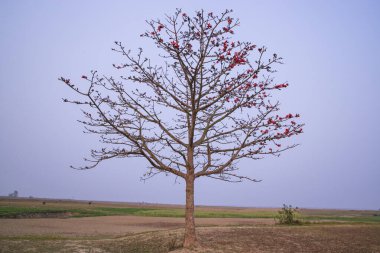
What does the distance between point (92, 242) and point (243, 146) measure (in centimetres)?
961

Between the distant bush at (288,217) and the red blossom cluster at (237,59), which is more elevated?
the red blossom cluster at (237,59)

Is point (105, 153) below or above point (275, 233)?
above

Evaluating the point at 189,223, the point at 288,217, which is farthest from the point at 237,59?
the point at 288,217

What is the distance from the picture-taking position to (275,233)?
20.6 metres

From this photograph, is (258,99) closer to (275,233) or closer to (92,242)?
(275,233)

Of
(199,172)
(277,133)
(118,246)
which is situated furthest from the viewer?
(118,246)

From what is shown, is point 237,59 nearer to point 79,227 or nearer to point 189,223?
point 189,223

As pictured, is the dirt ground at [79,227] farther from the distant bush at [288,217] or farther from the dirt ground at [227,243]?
the dirt ground at [227,243]

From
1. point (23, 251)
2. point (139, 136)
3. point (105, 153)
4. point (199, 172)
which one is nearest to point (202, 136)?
point (199, 172)

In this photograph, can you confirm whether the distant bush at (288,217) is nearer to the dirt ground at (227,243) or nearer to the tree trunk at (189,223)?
the dirt ground at (227,243)

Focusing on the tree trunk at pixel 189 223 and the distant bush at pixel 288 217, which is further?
the distant bush at pixel 288 217

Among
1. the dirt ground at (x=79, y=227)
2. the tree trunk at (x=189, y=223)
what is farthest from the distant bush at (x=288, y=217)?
the tree trunk at (x=189, y=223)

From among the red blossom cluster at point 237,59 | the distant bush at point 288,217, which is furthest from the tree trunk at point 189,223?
the distant bush at point 288,217

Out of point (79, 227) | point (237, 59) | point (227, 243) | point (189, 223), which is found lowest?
point (227, 243)
